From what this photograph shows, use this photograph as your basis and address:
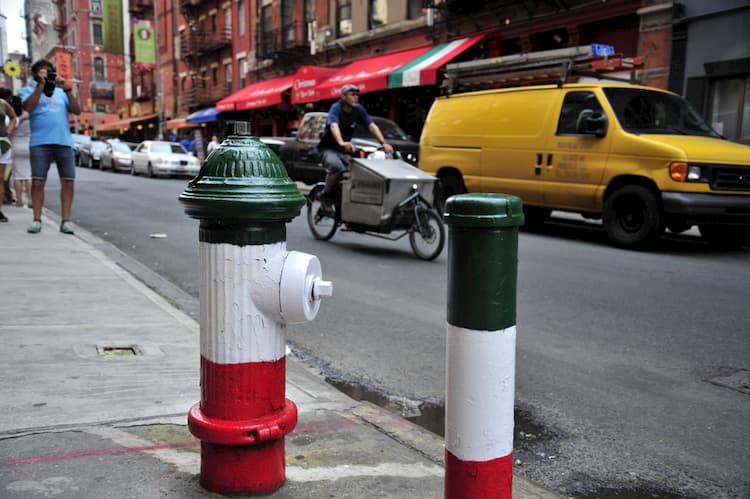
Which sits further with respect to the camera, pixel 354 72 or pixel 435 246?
pixel 354 72

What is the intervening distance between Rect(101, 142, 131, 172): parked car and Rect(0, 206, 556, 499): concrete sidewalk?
24.0m

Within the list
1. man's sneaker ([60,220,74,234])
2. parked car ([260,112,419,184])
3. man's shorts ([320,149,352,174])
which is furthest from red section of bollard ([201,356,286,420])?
parked car ([260,112,419,184])

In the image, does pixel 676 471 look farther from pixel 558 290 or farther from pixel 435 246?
pixel 435 246

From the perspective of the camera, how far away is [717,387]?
3.90 m

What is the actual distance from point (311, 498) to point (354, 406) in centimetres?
104

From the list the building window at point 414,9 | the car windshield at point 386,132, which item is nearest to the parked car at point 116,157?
the building window at point 414,9

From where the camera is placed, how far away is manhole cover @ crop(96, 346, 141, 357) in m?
3.93

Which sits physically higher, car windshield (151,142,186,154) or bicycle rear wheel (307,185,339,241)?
car windshield (151,142,186,154)

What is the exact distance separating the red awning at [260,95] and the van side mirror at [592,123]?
63.3 feet

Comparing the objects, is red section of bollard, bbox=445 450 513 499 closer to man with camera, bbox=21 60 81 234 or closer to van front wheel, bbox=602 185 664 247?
man with camera, bbox=21 60 81 234

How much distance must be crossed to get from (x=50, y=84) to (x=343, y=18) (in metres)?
19.8

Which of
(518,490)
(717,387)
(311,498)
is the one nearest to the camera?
(311,498)

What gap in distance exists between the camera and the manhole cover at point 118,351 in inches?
155

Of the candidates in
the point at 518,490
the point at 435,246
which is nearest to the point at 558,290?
the point at 435,246
